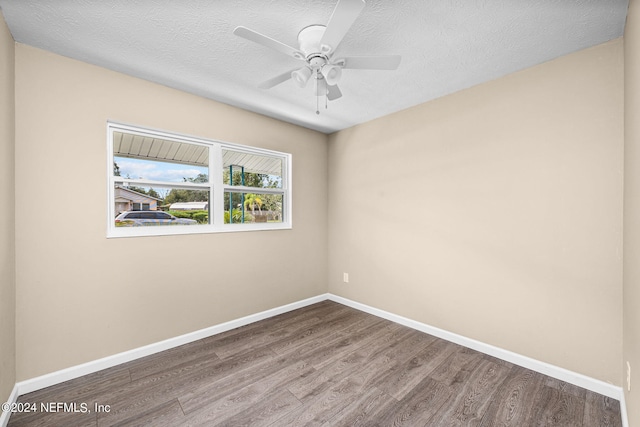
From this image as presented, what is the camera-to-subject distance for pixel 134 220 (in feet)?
8.07

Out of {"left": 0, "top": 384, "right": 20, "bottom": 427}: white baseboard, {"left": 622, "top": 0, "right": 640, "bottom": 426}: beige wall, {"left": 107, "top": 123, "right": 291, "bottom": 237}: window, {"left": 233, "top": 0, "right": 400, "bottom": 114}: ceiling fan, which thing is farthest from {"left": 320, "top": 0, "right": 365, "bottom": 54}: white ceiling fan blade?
{"left": 0, "top": 384, "right": 20, "bottom": 427}: white baseboard

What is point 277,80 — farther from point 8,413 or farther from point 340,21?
point 8,413

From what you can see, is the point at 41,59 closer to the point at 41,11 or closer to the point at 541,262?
the point at 41,11

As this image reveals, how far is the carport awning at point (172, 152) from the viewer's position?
2406 millimetres

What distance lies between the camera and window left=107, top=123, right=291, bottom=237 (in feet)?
7.84

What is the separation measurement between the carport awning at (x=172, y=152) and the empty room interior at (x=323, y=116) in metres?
0.03

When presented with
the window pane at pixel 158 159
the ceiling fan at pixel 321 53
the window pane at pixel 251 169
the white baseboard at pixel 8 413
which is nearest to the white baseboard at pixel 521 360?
the window pane at pixel 251 169

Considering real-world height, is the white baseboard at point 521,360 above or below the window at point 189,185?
below

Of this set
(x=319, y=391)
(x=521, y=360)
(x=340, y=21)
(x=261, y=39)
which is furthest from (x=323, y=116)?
(x=521, y=360)

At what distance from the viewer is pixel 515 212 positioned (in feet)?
7.51

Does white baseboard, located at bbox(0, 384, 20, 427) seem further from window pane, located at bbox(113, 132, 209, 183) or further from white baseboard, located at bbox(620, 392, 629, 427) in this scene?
white baseboard, located at bbox(620, 392, 629, 427)

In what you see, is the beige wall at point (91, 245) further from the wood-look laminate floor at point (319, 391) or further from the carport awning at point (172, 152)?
the wood-look laminate floor at point (319, 391)

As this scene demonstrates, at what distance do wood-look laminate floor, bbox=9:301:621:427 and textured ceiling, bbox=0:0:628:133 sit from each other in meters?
2.49

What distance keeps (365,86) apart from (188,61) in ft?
5.04
